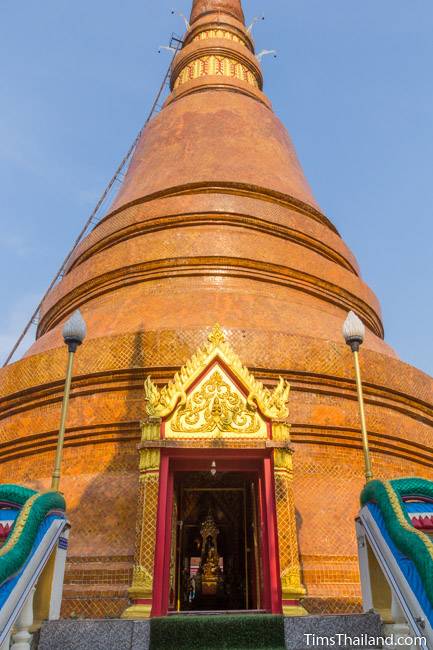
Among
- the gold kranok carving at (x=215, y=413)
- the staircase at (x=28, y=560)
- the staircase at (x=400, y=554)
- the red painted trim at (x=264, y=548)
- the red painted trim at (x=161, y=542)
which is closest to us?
the staircase at (x=400, y=554)

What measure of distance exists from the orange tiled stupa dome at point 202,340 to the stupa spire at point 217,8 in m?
8.26

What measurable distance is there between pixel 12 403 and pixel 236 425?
13.0 ft

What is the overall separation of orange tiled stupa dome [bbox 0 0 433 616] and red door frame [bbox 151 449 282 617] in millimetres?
862

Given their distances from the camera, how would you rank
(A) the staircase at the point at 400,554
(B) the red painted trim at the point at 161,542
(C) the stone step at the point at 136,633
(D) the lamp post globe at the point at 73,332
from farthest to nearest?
1. (D) the lamp post globe at the point at 73,332
2. (B) the red painted trim at the point at 161,542
3. (C) the stone step at the point at 136,633
4. (A) the staircase at the point at 400,554

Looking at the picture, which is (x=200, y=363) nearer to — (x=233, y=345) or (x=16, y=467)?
(x=233, y=345)

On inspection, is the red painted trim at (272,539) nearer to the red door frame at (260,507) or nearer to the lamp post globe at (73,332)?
the red door frame at (260,507)

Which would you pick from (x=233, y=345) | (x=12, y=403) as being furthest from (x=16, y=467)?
(x=233, y=345)

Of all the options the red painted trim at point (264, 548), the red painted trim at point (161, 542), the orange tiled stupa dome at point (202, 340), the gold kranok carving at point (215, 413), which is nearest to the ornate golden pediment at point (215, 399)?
the gold kranok carving at point (215, 413)

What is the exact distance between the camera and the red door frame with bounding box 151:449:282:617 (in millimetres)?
4617

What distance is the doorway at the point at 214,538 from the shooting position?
653cm

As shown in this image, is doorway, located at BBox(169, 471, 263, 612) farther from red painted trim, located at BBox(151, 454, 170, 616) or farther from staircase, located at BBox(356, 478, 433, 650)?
staircase, located at BBox(356, 478, 433, 650)

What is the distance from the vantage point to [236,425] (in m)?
5.17

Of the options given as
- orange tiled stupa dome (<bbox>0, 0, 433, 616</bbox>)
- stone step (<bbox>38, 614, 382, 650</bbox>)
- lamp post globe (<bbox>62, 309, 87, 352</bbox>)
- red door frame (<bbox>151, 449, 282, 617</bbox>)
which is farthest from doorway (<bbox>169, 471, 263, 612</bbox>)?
stone step (<bbox>38, 614, 382, 650</bbox>)

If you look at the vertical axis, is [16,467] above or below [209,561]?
above
